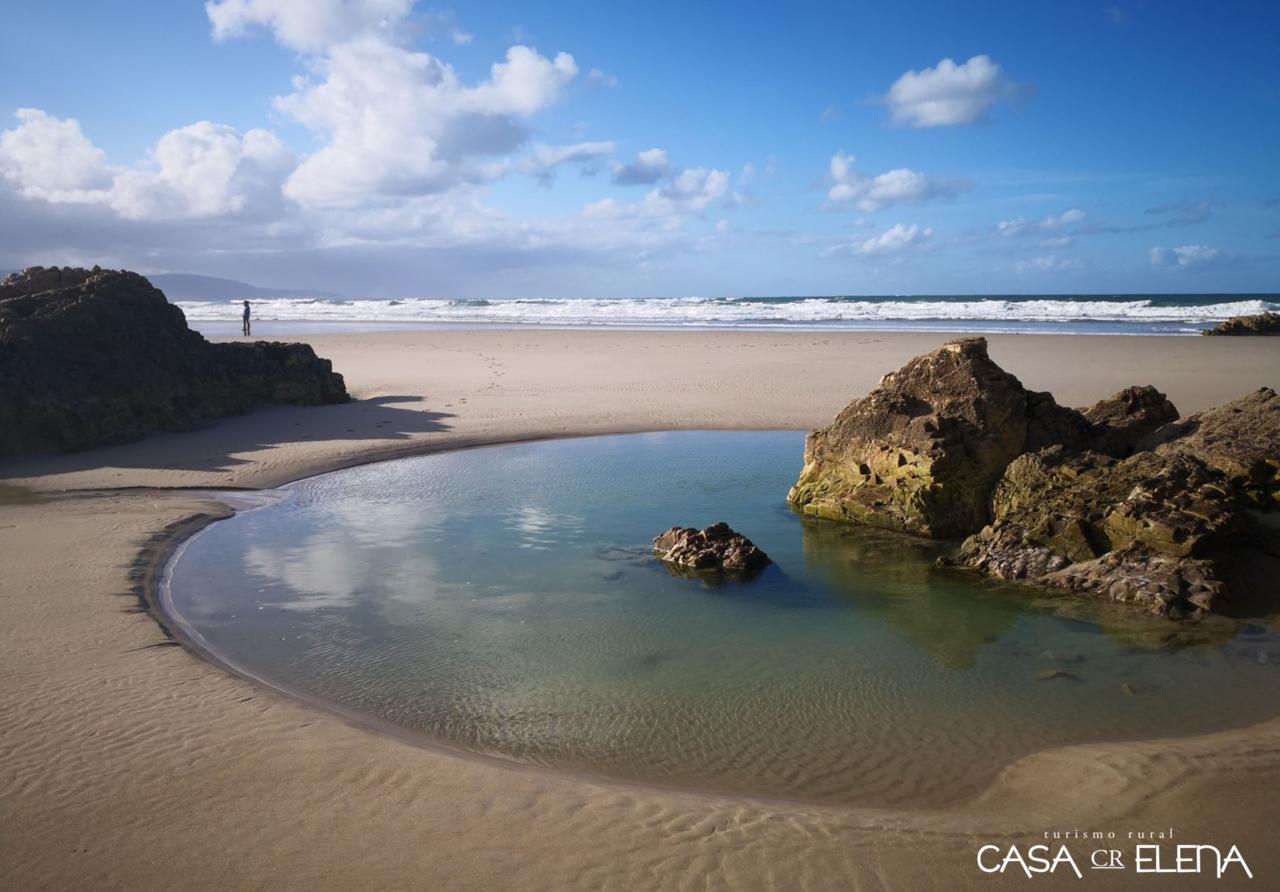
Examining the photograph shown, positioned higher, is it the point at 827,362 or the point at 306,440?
the point at 827,362

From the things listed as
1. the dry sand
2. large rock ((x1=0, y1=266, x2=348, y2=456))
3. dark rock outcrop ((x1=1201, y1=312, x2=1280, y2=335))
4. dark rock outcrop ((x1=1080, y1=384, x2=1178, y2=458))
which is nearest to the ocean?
dark rock outcrop ((x1=1201, y1=312, x2=1280, y2=335))

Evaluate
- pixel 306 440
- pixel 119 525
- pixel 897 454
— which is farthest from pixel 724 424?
pixel 119 525

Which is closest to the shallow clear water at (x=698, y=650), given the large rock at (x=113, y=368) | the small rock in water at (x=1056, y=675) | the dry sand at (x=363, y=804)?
the small rock in water at (x=1056, y=675)

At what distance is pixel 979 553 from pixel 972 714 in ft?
8.80

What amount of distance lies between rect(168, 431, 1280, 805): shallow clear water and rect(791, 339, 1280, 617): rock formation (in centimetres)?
34

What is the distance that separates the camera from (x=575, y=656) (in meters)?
5.19

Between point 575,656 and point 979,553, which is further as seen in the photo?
point 979,553

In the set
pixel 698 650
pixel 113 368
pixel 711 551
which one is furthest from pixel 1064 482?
pixel 113 368

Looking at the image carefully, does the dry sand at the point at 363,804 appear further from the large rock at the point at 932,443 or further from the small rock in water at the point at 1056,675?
the large rock at the point at 932,443

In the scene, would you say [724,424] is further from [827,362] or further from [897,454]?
[827,362]

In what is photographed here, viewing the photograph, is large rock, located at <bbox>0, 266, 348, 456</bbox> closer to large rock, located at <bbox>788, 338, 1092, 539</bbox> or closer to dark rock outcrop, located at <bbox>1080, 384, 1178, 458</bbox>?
large rock, located at <bbox>788, 338, 1092, 539</bbox>

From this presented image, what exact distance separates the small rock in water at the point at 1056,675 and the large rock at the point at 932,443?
2854 mm

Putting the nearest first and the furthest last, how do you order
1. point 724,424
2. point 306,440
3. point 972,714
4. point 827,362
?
point 972,714 < point 306,440 < point 724,424 < point 827,362

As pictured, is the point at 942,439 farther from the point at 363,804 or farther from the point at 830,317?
the point at 830,317
